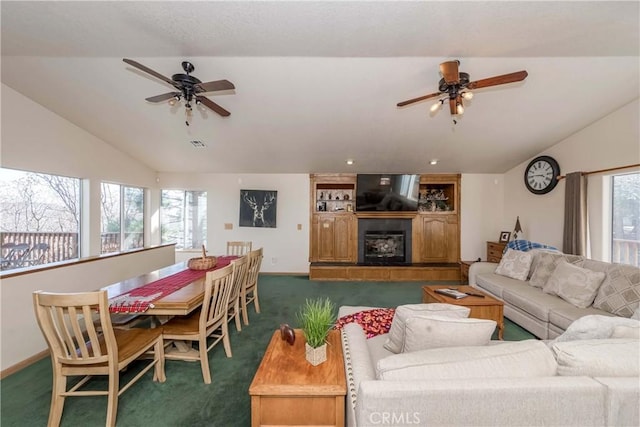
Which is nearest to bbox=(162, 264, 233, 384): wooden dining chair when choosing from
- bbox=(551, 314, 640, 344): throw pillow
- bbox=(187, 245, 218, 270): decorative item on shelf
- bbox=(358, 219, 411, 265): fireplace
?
bbox=(187, 245, 218, 270): decorative item on shelf

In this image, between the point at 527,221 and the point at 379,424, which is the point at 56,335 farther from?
the point at 527,221

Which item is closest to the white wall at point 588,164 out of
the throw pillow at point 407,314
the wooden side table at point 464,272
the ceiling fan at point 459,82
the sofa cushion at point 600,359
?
the wooden side table at point 464,272

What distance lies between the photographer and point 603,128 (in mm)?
3600

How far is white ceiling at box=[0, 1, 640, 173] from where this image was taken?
183 centimetres

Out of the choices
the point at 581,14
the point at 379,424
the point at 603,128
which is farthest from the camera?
the point at 603,128

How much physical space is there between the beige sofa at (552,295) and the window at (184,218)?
18.2 ft

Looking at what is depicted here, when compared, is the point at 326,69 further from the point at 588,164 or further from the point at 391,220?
the point at 588,164

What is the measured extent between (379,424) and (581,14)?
2.86m

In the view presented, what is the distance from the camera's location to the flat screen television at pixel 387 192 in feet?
17.8

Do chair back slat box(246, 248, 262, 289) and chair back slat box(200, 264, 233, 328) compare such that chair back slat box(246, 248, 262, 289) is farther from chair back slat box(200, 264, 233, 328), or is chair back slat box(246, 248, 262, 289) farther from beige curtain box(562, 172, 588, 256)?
beige curtain box(562, 172, 588, 256)

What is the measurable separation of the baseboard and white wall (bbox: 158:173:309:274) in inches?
129

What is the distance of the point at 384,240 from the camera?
577 cm

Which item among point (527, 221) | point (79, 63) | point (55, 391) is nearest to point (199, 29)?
point (79, 63)

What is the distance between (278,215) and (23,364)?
4.09m
